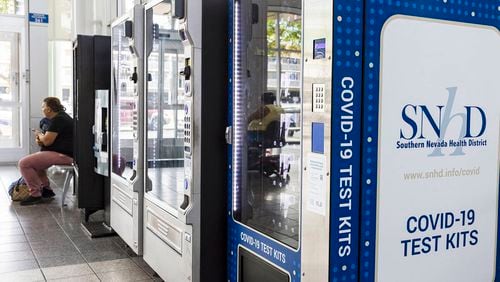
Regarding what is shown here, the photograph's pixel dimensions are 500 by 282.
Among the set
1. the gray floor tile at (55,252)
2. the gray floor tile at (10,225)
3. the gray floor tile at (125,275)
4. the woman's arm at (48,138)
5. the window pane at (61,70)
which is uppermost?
the window pane at (61,70)

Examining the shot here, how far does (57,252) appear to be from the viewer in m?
4.26

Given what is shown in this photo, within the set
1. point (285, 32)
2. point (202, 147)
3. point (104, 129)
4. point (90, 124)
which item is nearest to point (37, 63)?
point (90, 124)

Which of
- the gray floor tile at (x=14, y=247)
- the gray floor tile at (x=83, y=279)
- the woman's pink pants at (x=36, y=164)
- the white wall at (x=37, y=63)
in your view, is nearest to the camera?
the gray floor tile at (x=83, y=279)

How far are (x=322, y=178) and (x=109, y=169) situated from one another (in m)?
3.25

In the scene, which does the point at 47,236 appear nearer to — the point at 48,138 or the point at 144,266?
the point at 144,266

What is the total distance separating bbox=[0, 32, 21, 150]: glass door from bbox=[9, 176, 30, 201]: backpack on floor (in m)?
3.75

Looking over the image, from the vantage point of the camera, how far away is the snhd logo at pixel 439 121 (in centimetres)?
207

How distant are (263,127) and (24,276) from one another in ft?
7.10

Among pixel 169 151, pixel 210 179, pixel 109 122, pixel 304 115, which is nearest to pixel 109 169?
pixel 109 122

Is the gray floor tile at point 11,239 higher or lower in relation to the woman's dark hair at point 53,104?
lower

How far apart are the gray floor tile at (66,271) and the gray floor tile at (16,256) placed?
1.20 ft

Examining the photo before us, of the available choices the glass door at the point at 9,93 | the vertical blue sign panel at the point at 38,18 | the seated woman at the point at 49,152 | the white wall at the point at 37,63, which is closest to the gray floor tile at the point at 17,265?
the seated woman at the point at 49,152

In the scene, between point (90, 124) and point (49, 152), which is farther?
point (49, 152)

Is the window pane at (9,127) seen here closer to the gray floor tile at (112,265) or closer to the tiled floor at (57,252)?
the tiled floor at (57,252)
